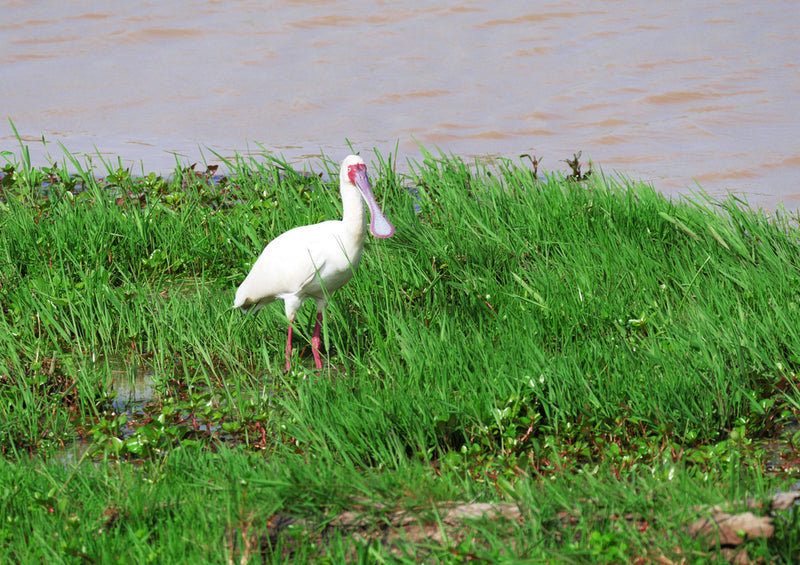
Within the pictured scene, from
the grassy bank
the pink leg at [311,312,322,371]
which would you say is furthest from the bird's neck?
the pink leg at [311,312,322,371]

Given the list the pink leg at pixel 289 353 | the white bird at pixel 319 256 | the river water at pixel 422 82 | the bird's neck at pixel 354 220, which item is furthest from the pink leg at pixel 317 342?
the river water at pixel 422 82

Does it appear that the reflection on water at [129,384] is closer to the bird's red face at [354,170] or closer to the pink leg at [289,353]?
the pink leg at [289,353]

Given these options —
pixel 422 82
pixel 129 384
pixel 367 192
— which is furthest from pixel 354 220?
pixel 422 82

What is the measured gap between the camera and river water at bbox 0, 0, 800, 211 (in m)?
9.81

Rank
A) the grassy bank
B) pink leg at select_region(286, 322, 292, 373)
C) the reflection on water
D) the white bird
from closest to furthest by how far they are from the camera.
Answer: the grassy bank, the reflection on water, pink leg at select_region(286, 322, 292, 373), the white bird

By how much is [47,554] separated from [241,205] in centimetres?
Answer: 391

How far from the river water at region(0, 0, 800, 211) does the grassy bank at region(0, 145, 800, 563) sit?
243cm

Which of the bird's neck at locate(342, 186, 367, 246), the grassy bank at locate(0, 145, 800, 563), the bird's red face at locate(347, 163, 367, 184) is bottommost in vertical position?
the grassy bank at locate(0, 145, 800, 563)

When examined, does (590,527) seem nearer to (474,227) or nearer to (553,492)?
(553,492)

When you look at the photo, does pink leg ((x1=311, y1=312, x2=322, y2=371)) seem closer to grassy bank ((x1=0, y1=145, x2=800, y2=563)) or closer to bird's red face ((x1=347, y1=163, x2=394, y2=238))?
grassy bank ((x1=0, y1=145, x2=800, y2=563))

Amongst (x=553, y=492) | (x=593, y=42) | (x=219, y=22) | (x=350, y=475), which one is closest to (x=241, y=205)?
(x=350, y=475)

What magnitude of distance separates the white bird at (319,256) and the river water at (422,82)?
3319mm

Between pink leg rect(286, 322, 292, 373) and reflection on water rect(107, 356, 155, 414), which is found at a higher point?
pink leg rect(286, 322, 292, 373)

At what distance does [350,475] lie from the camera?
300cm
